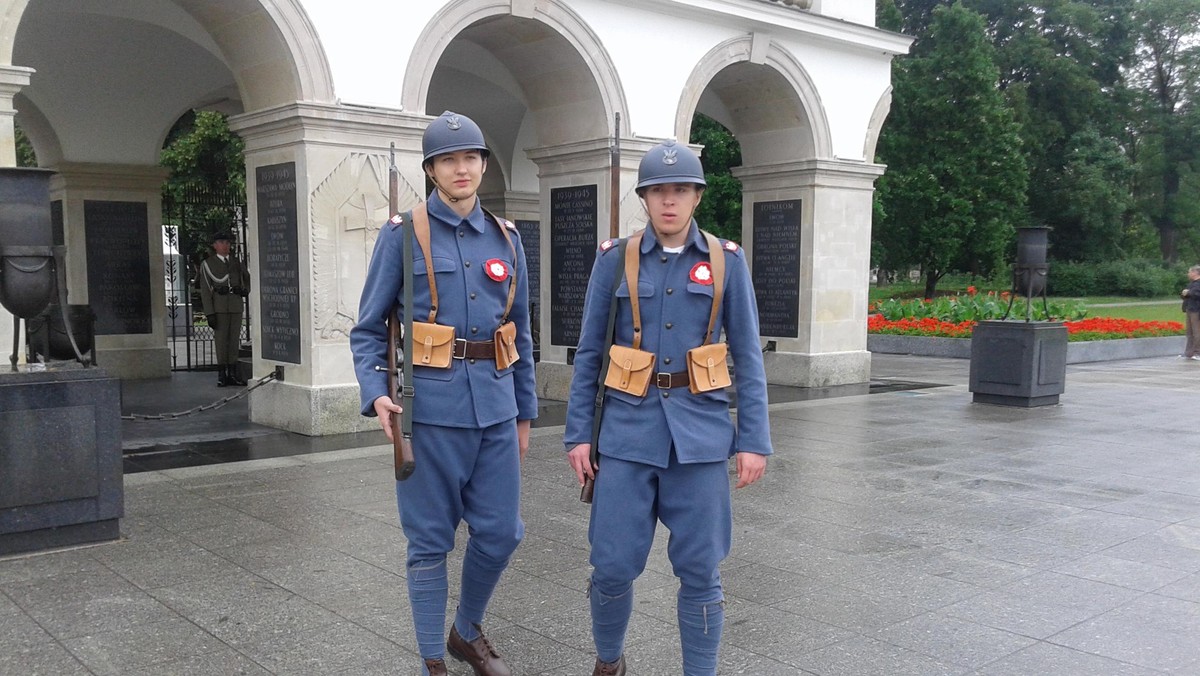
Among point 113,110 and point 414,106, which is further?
point 113,110

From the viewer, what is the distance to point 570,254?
11453 mm

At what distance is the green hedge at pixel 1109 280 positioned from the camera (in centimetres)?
3734

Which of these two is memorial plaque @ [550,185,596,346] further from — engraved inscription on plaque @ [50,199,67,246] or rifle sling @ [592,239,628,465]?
rifle sling @ [592,239,628,465]

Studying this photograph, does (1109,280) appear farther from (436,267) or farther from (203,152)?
(436,267)

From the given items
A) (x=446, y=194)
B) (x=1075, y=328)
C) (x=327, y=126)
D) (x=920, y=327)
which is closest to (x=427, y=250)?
(x=446, y=194)

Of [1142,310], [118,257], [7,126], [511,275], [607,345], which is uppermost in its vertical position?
[7,126]

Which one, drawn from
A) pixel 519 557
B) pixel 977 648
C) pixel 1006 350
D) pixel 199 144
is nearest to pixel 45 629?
pixel 519 557

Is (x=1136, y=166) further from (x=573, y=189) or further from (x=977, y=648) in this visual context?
(x=977, y=648)

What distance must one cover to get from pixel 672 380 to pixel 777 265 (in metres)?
10.5

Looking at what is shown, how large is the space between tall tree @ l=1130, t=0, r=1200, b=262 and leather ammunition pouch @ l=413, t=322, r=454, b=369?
44.7 meters

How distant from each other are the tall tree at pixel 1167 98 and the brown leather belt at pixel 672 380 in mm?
44360

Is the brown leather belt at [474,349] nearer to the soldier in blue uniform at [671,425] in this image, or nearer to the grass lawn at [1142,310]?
the soldier in blue uniform at [671,425]

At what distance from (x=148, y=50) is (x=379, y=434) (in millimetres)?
6640

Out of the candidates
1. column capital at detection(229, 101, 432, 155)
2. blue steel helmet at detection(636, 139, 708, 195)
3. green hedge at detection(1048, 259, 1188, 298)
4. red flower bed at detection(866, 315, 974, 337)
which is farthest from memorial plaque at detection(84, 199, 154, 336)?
green hedge at detection(1048, 259, 1188, 298)
